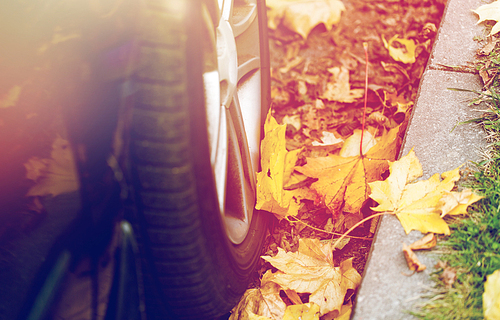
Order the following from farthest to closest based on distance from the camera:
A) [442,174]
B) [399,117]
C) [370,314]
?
[399,117] < [442,174] < [370,314]

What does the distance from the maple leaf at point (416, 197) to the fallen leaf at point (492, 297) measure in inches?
5.8

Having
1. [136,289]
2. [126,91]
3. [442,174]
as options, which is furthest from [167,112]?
[442,174]

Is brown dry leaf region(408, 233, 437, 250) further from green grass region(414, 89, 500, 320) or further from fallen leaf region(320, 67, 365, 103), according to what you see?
fallen leaf region(320, 67, 365, 103)

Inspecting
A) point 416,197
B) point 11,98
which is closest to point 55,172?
point 11,98

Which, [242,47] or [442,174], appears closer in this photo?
[442,174]

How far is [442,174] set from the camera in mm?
1036

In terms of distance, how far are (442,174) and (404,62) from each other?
1079mm

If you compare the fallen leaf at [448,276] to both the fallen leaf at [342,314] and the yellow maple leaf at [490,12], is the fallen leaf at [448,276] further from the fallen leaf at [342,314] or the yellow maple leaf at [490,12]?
the yellow maple leaf at [490,12]

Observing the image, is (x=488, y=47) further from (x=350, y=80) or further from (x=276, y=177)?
(x=276, y=177)

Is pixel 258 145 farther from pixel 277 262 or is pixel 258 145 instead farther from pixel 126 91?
pixel 126 91

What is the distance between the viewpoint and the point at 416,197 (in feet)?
3.26

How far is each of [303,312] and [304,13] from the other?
1.78m

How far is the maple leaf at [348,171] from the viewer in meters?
1.24

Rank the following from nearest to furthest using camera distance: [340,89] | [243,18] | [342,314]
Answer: [342,314], [243,18], [340,89]
